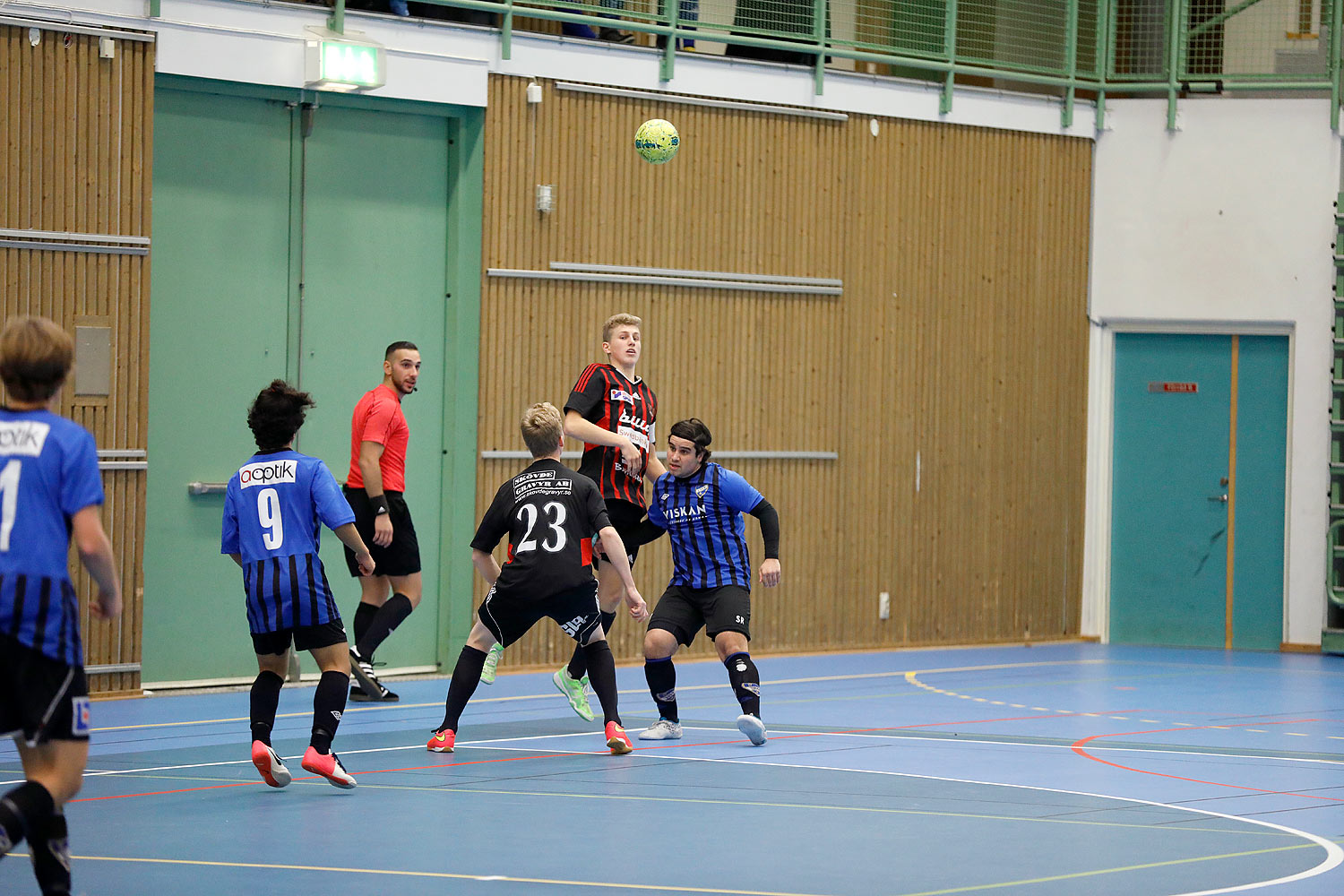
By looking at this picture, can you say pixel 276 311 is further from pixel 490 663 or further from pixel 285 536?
→ pixel 285 536

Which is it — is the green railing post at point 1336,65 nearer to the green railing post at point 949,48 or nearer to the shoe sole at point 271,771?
the green railing post at point 949,48

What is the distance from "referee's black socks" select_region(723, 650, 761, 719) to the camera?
29.2 ft

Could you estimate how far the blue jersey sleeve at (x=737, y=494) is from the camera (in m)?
9.02

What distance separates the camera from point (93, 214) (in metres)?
10.8

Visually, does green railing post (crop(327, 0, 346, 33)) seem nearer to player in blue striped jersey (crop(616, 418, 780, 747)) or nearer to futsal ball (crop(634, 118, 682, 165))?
futsal ball (crop(634, 118, 682, 165))

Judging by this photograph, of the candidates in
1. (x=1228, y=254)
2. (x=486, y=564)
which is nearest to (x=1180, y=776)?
Result: (x=486, y=564)

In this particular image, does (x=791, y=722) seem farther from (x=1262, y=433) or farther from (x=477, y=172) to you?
(x=1262, y=433)

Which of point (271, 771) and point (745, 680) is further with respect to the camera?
point (745, 680)

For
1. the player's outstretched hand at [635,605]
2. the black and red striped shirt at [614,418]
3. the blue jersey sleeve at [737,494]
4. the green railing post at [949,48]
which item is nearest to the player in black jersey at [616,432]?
the black and red striped shirt at [614,418]

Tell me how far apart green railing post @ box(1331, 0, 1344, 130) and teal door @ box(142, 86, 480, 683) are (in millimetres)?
7754

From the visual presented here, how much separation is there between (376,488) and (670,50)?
15.1ft

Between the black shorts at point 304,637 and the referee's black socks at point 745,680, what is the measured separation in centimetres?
234

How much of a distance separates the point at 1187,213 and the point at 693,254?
4.90 m

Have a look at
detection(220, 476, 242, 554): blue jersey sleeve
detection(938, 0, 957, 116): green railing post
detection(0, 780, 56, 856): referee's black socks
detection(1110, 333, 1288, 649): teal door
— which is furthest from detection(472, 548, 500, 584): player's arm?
detection(1110, 333, 1288, 649): teal door
